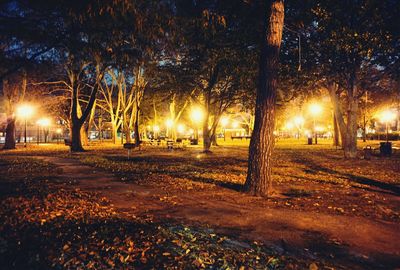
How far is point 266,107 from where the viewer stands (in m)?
8.02

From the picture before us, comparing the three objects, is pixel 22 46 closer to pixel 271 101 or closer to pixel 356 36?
pixel 271 101

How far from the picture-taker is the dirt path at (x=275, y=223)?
4.44 meters

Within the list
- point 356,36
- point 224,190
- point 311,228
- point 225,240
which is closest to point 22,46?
point 224,190

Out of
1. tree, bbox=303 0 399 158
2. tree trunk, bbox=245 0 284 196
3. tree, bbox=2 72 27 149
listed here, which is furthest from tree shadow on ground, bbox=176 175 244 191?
tree, bbox=2 72 27 149

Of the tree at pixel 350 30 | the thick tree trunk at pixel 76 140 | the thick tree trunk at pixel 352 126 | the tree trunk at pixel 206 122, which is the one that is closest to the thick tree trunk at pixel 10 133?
the thick tree trunk at pixel 76 140

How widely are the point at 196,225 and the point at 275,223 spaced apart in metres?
1.60

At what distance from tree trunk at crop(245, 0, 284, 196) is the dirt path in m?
0.74

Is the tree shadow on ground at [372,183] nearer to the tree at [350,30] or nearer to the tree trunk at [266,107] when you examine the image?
the tree trunk at [266,107]

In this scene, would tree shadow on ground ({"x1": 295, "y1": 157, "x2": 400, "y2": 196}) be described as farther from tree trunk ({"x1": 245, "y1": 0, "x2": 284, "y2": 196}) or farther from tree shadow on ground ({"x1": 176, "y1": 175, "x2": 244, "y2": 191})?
tree shadow on ground ({"x1": 176, "y1": 175, "x2": 244, "y2": 191})

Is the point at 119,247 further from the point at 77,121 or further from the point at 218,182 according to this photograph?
the point at 77,121

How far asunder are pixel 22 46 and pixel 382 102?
169 ft

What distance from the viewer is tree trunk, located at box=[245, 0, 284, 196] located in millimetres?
8047

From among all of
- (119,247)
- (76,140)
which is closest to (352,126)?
(119,247)

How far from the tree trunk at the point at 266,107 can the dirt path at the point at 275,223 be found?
740mm
